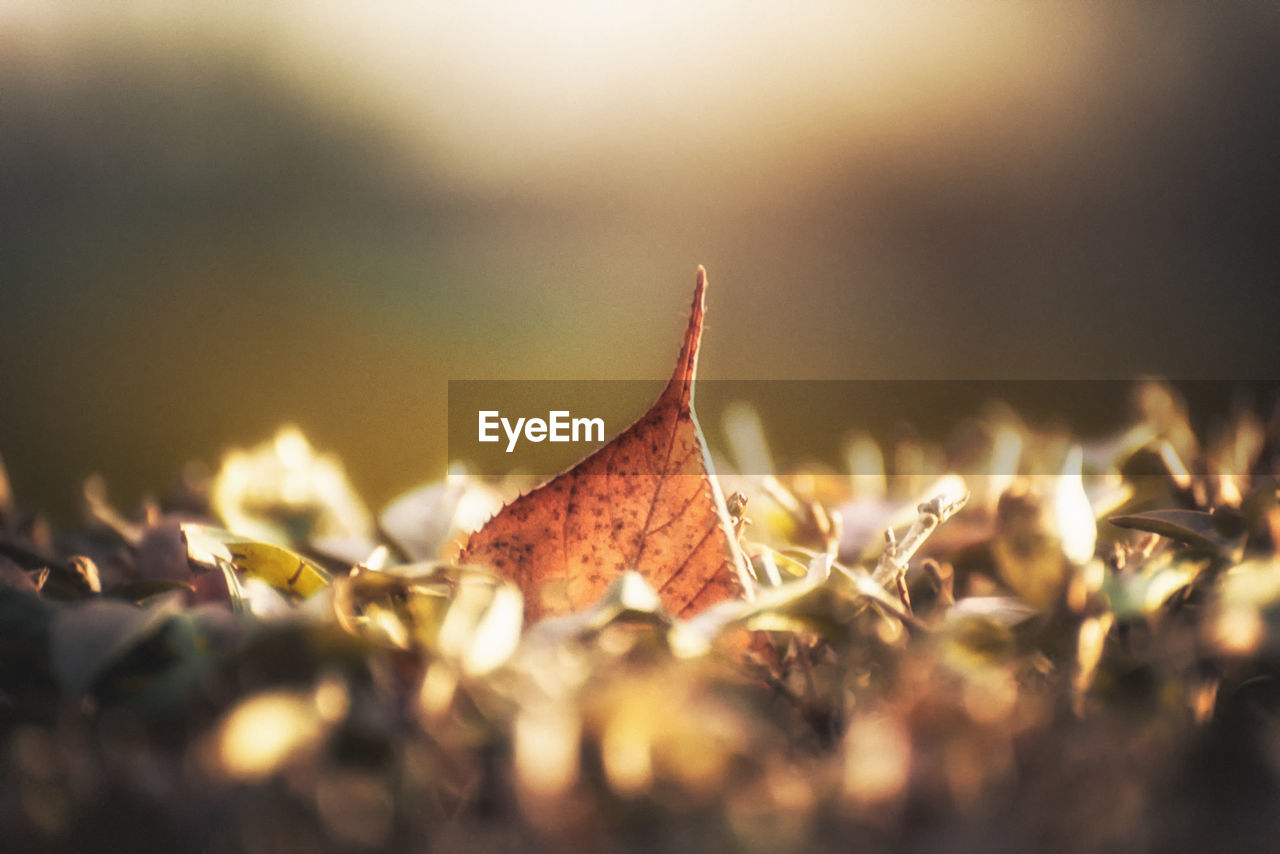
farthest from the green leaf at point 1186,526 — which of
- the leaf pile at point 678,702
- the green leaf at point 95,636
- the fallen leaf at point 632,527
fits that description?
the green leaf at point 95,636

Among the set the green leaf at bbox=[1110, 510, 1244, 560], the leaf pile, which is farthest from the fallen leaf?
the green leaf at bbox=[1110, 510, 1244, 560]

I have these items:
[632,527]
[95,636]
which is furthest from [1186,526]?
[95,636]

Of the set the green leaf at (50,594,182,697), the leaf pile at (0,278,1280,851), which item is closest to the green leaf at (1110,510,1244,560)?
the leaf pile at (0,278,1280,851)

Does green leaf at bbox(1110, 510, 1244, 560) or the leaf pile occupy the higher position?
green leaf at bbox(1110, 510, 1244, 560)

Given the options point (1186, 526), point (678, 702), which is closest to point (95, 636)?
point (678, 702)

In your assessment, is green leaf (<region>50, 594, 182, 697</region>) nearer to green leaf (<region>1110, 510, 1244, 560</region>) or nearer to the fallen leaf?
the fallen leaf

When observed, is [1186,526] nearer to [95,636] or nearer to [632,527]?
[632,527]

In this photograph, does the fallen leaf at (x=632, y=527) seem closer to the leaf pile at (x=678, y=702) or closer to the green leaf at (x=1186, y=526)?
the leaf pile at (x=678, y=702)
